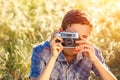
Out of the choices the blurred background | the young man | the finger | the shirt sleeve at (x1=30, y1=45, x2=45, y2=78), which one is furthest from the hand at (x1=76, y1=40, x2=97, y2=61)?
the blurred background

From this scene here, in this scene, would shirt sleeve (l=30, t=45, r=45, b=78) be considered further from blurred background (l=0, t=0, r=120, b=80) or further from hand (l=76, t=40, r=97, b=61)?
blurred background (l=0, t=0, r=120, b=80)

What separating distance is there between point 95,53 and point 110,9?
2.67 meters

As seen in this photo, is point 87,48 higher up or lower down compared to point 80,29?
lower down

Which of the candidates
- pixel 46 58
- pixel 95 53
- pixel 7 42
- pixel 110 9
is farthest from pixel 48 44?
pixel 110 9

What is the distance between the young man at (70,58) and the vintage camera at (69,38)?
24 mm

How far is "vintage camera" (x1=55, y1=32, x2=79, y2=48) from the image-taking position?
4328mm

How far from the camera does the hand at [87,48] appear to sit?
14.4ft

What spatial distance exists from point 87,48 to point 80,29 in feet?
0.60

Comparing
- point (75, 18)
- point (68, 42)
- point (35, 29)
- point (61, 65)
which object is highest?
point (75, 18)

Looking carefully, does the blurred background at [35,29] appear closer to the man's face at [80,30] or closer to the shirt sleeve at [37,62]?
the shirt sleeve at [37,62]

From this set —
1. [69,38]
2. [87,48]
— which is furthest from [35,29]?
[69,38]

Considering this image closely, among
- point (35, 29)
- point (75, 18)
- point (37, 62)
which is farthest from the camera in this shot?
point (35, 29)

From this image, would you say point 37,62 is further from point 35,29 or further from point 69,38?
point 35,29

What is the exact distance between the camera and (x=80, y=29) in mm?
4418
